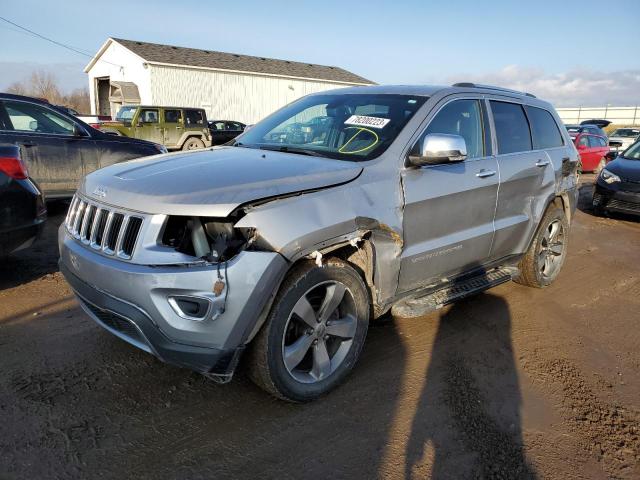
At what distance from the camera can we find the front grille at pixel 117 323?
259cm

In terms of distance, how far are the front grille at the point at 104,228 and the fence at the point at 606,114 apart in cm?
4898

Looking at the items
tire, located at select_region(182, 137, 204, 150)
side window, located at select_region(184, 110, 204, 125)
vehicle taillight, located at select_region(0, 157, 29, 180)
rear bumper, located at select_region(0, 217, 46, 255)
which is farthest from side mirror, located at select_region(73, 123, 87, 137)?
side window, located at select_region(184, 110, 204, 125)

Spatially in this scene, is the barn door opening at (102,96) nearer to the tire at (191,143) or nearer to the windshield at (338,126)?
the tire at (191,143)

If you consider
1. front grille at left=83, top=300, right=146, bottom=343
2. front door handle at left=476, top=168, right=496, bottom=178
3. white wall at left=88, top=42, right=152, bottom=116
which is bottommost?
front grille at left=83, top=300, right=146, bottom=343

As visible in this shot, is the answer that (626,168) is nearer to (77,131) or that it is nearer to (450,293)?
(450,293)

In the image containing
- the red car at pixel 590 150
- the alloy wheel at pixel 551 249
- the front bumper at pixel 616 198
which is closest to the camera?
the alloy wheel at pixel 551 249

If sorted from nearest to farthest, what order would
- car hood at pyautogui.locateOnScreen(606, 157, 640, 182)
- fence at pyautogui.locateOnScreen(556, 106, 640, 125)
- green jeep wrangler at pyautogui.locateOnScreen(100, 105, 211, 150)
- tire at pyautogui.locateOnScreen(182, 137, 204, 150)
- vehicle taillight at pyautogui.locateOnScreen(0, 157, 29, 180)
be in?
vehicle taillight at pyautogui.locateOnScreen(0, 157, 29, 180) → car hood at pyautogui.locateOnScreen(606, 157, 640, 182) → green jeep wrangler at pyautogui.locateOnScreen(100, 105, 211, 150) → tire at pyautogui.locateOnScreen(182, 137, 204, 150) → fence at pyautogui.locateOnScreen(556, 106, 640, 125)

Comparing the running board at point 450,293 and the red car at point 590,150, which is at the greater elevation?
the red car at point 590,150

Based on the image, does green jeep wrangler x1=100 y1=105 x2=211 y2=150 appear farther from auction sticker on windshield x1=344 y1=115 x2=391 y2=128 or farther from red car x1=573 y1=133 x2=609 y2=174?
auction sticker on windshield x1=344 y1=115 x2=391 y2=128

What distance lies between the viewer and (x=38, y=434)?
102 inches

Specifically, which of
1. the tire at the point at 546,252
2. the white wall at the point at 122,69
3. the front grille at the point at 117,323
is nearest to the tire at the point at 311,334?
the front grille at the point at 117,323

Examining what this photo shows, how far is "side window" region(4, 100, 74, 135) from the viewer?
22.7 feet

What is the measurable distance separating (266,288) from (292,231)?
33 cm

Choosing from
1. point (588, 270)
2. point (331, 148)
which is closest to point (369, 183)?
point (331, 148)
